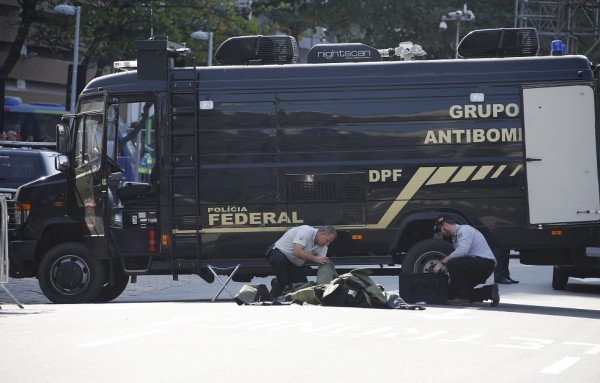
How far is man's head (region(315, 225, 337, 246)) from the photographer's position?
16812 millimetres

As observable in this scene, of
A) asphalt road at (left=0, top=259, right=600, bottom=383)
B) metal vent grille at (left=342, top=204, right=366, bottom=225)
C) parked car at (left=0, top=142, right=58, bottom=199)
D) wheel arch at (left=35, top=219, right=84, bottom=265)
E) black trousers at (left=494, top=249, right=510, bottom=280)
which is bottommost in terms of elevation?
asphalt road at (left=0, top=259, right=600, bottom=383)

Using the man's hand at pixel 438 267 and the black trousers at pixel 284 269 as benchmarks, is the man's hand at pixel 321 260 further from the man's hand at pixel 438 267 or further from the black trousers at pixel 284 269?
the man's hand at pixel 438 267

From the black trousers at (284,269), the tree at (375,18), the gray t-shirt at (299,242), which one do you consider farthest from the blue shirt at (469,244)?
the tree at (375,18)

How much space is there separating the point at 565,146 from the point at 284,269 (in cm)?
382

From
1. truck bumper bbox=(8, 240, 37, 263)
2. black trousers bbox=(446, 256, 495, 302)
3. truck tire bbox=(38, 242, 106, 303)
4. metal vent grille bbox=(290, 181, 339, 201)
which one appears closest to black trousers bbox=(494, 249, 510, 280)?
black trousers bbox=(446, 256, 495, 302)

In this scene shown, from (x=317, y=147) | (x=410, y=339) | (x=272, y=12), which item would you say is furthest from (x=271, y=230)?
(x=272, y=12)

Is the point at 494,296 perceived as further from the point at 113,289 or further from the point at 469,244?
the point at 113,289

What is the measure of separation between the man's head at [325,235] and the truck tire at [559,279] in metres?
4.92

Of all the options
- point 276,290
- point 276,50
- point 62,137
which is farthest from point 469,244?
point 62,137

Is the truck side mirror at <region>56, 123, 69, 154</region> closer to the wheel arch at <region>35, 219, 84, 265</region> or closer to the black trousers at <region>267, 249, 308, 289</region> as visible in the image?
the wheel arch at <region>35, 219, 84, 265</region>

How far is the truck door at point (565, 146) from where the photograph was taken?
17281 mm

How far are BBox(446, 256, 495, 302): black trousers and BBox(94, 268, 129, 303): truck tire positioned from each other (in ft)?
14.2

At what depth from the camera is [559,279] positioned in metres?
20.6

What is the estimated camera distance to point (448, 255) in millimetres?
17219
